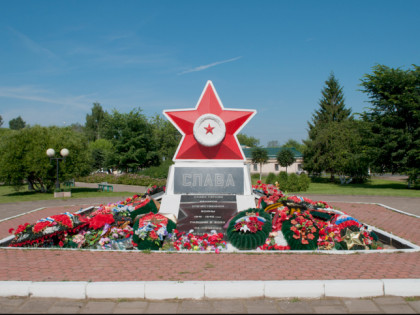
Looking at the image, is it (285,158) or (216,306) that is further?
(285,158)

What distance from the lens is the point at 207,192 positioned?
9.08m

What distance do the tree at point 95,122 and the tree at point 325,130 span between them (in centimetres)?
4314

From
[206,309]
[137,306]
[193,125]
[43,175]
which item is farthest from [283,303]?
[43,175]

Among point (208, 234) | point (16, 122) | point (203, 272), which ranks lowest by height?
point (203, 272)

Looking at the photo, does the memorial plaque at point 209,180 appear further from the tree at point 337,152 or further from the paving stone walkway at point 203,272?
the tree at point 337,152

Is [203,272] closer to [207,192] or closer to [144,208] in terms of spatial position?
[144,208]

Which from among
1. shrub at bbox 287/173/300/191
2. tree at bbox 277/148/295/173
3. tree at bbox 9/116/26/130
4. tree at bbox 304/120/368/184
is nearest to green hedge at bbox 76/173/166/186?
shrub at bbox 287/173/300/191

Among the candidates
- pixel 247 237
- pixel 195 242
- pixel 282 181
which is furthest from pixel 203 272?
pixel 282 181

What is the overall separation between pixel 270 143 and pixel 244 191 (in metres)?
193

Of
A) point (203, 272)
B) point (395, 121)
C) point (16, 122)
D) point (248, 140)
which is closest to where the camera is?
point (203, 272)

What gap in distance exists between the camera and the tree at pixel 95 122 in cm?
7175

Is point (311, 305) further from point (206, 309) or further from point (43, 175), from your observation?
point (43, 175)

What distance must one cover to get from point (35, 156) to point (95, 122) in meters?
54.7

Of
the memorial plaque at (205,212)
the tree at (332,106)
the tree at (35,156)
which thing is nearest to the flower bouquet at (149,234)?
the memorial plaque at (205,212)
